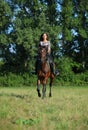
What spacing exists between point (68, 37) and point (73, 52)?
12.7ft

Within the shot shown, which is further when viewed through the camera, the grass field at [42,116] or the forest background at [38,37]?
the forest background at [38,37]

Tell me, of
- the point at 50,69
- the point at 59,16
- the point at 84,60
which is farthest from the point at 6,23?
the point at 50,69

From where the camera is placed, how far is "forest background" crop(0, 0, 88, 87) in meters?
52.3

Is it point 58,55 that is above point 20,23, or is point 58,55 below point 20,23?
below

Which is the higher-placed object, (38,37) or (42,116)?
(38,37)

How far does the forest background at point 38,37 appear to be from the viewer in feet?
172

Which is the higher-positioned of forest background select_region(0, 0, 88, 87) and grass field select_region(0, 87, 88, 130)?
forest background select_region(0, 0, 88, 87)

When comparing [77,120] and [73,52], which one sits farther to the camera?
[73,52]

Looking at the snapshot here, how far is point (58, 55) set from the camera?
57531mm

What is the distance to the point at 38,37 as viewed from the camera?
52188 millimetres

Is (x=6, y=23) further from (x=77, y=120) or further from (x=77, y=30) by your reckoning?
Answer: (x=77, y=120)

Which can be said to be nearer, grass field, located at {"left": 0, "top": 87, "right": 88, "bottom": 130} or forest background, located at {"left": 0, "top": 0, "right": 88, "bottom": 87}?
grass field, located at {"left": 0, "top": 87, "right": 88, "bottom": 130}

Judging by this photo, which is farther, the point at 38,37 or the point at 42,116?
the point at 38,37

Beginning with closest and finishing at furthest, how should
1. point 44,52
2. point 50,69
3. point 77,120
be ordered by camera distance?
point 77,120
point 44,52
point 50,69
